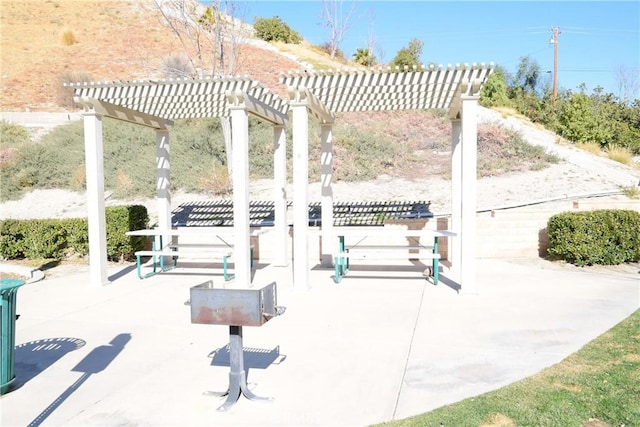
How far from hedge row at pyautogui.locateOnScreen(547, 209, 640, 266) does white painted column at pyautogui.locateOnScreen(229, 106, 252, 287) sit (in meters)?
5.64

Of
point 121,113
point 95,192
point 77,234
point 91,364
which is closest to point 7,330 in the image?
point 91,364

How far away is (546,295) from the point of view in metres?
6.71

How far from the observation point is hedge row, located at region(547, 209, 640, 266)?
838 centimetres

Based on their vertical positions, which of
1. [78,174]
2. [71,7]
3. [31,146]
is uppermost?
[71,7]

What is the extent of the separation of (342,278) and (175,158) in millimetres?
11754

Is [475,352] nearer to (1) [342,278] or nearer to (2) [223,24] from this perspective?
(1) [342,278]

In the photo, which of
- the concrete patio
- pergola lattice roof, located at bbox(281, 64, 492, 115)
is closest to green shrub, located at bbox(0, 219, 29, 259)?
the concrete patio

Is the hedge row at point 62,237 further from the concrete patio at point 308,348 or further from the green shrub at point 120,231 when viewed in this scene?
the concrete patio at point 308,348

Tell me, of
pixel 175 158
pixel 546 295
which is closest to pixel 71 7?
pixel 175 158

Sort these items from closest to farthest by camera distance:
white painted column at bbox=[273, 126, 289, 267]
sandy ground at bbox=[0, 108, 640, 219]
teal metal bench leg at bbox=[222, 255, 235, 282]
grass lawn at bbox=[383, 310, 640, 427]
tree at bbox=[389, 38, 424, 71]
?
grass lawn at bbox=[383, 310, 640, 427]
teal metal bench leg at bbox=[222, 255, 235, 282]
white painted column at bbox=[273, 126, 289, 267]
sandy ground at bbox=[0, 108, 640, 219]
tree at bbox=[389, 38, 424, 71]

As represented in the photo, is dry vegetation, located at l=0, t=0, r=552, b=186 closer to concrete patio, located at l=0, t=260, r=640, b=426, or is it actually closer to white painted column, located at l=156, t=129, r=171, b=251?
white painted column, located at l=156, t=129, r=171, b=251

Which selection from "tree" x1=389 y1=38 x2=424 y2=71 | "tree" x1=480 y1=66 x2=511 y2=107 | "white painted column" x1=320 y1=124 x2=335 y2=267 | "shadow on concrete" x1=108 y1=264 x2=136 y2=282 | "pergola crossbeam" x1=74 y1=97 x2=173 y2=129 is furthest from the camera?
"tree" x1=389 y1=38 x2=424 y2=71

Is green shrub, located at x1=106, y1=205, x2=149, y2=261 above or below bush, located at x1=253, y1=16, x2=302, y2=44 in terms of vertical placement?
below

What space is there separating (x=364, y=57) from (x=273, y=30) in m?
8.18
